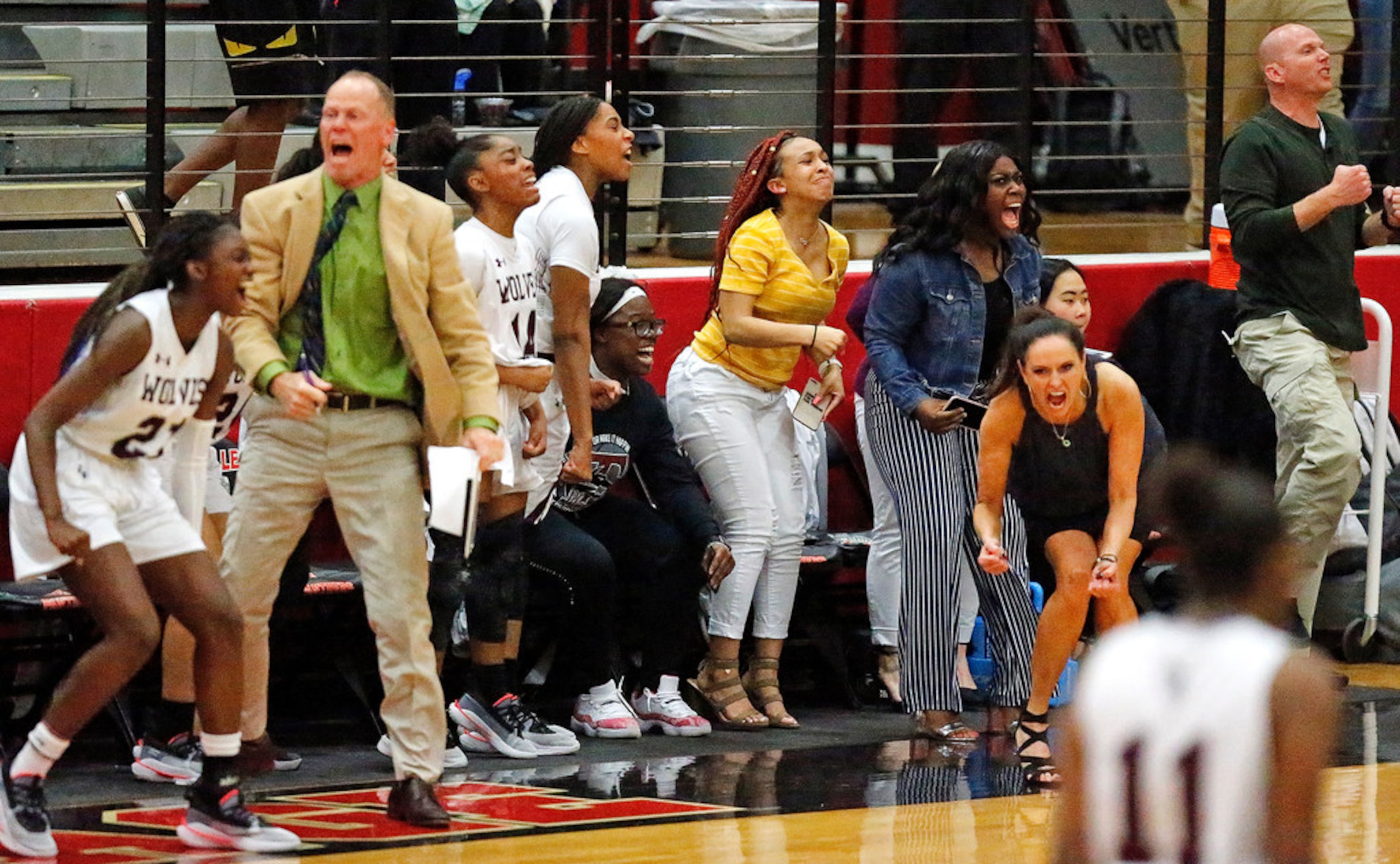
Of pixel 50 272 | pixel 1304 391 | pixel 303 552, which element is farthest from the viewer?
pixel 50 272

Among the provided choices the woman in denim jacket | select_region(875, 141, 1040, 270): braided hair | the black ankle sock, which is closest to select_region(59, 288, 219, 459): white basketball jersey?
the black ankle sock

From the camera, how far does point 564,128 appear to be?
6.76 m

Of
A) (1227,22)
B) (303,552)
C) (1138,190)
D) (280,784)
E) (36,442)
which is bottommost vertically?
(280,784)

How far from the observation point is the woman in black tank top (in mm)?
6191

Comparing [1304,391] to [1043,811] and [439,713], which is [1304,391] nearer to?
[1043,811]

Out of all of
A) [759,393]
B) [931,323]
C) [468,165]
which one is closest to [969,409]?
[931,323]

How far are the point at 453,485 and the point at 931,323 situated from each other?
205cm

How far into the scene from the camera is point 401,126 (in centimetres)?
846

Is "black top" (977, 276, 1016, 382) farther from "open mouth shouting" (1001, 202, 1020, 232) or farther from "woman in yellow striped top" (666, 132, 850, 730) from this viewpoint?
"woman in yellow striped top" (666, 132, 850, 730)

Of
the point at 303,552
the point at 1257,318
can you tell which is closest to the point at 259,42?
the point at 303,552

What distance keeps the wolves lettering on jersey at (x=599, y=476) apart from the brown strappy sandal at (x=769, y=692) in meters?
0.74

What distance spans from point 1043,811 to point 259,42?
3.75 metres

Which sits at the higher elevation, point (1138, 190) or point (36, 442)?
point (1138, 190)

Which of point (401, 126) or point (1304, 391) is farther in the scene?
point (401, 126)
